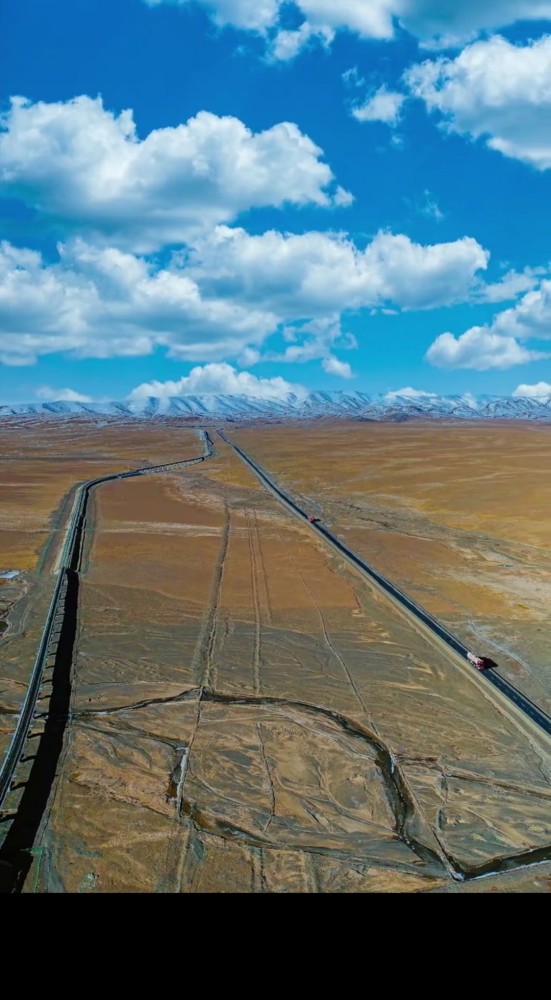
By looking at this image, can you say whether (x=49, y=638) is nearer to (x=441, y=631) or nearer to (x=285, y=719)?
(x=285, y=719)

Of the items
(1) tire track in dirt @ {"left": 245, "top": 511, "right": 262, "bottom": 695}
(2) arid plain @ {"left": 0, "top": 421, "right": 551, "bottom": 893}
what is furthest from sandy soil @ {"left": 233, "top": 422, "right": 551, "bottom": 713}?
(1) tire track in dirt @ {"left": 245, "top": 511, "right": 262, "bottom": 695}

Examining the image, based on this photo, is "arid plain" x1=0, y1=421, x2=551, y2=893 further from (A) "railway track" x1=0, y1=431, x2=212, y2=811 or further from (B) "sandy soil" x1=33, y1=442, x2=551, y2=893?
(A) "railway track" x1=0, y1=431, x2=212, y2=811

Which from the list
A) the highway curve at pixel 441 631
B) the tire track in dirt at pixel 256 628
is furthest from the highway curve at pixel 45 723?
the highway curve at pixel 441 631

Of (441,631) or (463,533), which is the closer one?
(441,631)

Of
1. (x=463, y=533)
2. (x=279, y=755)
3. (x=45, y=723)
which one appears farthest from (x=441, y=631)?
(x=463, y=533)
